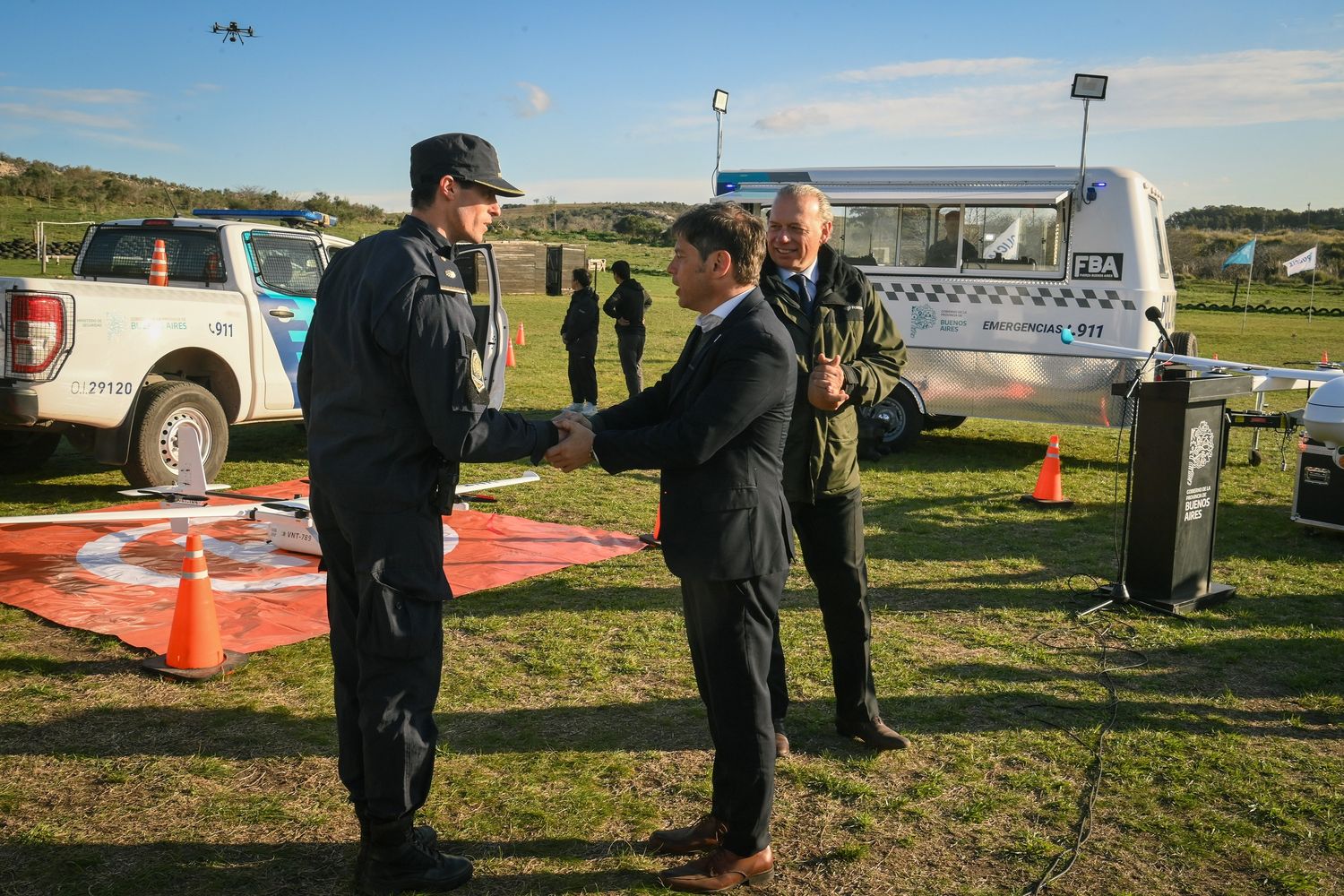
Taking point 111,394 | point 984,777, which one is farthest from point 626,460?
point 111,394

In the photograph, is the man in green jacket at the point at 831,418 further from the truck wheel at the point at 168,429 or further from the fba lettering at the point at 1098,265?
the fba lettering at the point at 1098,265

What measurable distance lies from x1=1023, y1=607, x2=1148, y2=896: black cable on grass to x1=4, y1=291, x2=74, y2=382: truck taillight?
6.71 m

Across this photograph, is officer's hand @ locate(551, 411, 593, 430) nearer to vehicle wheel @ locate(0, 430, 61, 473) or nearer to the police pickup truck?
the police pickup truck

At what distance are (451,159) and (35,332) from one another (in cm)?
550

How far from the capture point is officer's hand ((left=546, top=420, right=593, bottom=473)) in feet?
11.0

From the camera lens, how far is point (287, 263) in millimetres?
9734

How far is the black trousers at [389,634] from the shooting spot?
10.2ft

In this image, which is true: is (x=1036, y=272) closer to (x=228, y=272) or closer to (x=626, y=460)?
(x=228, y=272)

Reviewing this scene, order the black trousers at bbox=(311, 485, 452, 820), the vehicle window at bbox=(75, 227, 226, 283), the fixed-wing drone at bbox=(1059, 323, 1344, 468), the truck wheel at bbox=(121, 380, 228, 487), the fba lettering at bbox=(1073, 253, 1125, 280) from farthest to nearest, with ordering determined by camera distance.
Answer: the fba lettering at bbox=(1073, 253, 1125, 280), the vehicle window at bbox=(75, 227, 226, 283), the truck wheel at bbox=(121, 380, 228, 487), the fixed-wing drone at bbox=(1059, 323, 1344, 468), the black trousers at bbox=(311, 485, 452, 820)

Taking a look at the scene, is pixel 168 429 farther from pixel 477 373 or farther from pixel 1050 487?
pixel 1050 487

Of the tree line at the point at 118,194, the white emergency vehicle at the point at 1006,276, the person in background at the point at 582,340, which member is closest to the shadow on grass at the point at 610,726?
the white emergency vehicle at the point at 1006,276

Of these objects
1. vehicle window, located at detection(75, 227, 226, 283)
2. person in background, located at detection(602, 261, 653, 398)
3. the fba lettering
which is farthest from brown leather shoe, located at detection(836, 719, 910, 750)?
person in background, located at detection(602, 261, 653, 398)

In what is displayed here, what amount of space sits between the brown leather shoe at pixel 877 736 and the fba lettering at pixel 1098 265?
7.60m

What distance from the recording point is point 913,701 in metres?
4.98
